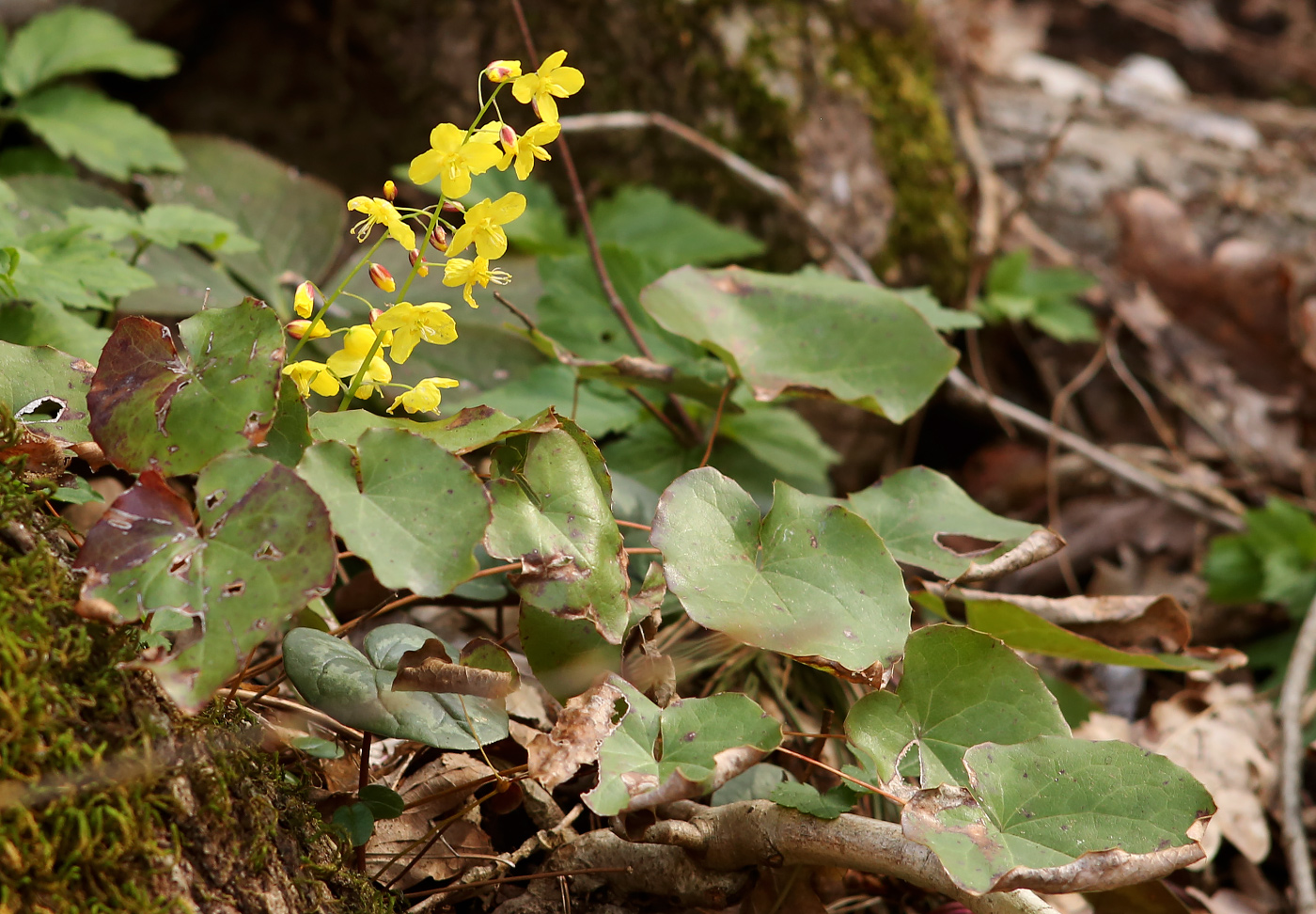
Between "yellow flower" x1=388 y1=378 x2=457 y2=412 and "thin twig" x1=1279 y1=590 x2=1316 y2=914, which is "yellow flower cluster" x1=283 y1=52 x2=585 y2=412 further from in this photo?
"thin twig" x1=1279 y1=590 x2=1316 y2=914

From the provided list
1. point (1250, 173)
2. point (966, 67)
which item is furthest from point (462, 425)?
point (1250, 173)

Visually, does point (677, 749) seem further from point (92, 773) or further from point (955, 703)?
point (92, 773)

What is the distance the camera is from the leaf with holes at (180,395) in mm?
912

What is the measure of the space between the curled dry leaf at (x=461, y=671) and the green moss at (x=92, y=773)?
0.57ft

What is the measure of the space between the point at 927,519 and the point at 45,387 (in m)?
1.13

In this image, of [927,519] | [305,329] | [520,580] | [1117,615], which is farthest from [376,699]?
[1117,615]

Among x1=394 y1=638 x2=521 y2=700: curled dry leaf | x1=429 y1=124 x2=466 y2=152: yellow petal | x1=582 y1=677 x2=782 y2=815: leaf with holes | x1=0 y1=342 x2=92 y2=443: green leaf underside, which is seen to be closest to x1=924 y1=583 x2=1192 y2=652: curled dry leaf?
x1=582 y1=677 x2=782 y2=815: leaf with holes

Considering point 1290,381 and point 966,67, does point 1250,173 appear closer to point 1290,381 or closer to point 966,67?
point 1290,381

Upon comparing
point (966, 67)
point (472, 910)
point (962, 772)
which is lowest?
point (472, 910)

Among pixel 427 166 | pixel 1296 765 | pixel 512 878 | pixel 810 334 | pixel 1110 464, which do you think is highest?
pixel 427 166

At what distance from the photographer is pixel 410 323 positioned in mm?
981

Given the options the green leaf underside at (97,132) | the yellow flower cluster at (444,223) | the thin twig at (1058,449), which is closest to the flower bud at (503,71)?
the yellow flower cluster at (444,223)

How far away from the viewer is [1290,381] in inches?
110

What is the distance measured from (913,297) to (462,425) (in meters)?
1.24
